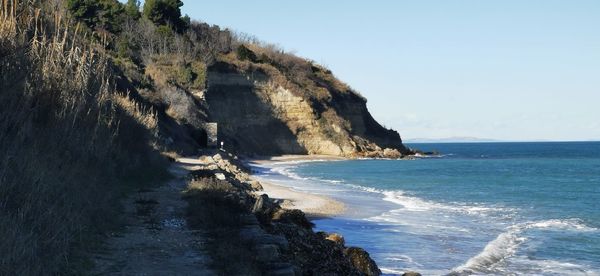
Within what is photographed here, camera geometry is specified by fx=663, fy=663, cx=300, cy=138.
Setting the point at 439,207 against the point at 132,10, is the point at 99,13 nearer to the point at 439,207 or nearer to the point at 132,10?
the point at 132,10

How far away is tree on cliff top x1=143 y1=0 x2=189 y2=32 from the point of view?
8100 centimetres

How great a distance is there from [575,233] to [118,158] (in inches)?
557

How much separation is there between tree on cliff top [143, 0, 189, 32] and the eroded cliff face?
33.7 ft

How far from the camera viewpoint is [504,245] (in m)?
18.1

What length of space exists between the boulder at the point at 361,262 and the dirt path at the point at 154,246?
304 cm

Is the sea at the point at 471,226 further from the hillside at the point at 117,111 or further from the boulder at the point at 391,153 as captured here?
the boulder at the point at 391,153

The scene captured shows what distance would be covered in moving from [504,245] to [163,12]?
231 ft

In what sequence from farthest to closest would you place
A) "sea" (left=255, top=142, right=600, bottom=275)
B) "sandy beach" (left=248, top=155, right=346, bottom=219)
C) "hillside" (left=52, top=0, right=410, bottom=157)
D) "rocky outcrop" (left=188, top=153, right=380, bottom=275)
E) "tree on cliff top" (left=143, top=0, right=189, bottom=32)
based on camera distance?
"tree on cliff top" (left=143, top=0, right=189, bottom=32), "hillside" (left=52, top=0, right=410, bottom=157), "sandy beach" (left=248, top=155, right=346, bottom=219), "sea" (left=255, top=142, right=600, bottom=275), "rocky outcrop" (left=188, top=153, right=380, bottom=275)

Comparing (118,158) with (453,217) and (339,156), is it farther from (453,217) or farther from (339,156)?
(339,156)

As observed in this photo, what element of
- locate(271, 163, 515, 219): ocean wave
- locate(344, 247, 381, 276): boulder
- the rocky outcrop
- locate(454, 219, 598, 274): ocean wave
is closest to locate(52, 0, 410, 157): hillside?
locate(271, 163, 515, 219): ocean wave

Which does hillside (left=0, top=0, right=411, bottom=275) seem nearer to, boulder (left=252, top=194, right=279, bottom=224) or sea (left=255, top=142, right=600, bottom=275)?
boulder (left=252, top=194, right=279, bottom=224)

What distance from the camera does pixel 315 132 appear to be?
81.1 metres

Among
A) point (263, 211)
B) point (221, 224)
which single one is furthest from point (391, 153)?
point (221, 224)

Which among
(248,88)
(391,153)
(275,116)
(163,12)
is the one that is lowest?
(391,153)
